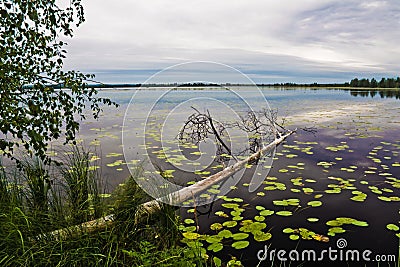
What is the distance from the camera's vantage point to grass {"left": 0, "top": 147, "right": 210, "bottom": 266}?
205 cm

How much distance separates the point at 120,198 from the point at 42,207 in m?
0.75

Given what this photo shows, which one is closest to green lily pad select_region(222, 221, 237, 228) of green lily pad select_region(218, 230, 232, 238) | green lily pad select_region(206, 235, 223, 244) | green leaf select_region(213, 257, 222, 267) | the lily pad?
green lily pad select_region(218, 230, 232, 238)

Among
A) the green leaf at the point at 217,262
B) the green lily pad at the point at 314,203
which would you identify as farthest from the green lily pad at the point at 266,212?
the green leaf at the point at 217,262

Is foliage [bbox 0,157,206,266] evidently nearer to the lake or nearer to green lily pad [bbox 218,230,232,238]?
the lake

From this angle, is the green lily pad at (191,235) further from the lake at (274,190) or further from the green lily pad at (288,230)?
the green lily pad at (288,230)

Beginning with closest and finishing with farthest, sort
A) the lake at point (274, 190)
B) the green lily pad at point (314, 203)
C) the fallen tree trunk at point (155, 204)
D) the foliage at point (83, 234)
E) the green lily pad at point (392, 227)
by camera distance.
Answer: the foliage at point (83, 234)
the fallen tree trunk at point (155, 204)
the lake at point (274, 190)
the green lily pad at point (392, 227)
the green lily pad at point (314, 203)

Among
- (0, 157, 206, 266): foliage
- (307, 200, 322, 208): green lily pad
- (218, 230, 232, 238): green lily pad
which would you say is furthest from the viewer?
(307, 200, 322, 208): green lily pad

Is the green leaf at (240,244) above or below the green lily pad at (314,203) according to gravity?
below

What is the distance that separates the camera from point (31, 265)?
2.02 meters

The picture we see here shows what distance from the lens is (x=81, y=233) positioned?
2354mm

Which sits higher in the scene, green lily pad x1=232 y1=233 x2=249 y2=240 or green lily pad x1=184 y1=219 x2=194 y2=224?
green lily pad x1=184 y1=219 x2=194 y2=224

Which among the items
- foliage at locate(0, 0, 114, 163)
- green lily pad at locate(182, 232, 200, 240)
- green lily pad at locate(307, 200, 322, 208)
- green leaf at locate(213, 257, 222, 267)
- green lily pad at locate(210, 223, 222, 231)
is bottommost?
green leaf at locate(213, 257, 222, 267)

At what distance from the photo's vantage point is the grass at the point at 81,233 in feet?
6.73

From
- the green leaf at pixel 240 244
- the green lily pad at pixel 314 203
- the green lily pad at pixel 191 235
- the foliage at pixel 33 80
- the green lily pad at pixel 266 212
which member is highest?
the foliage at pixel 33 80
